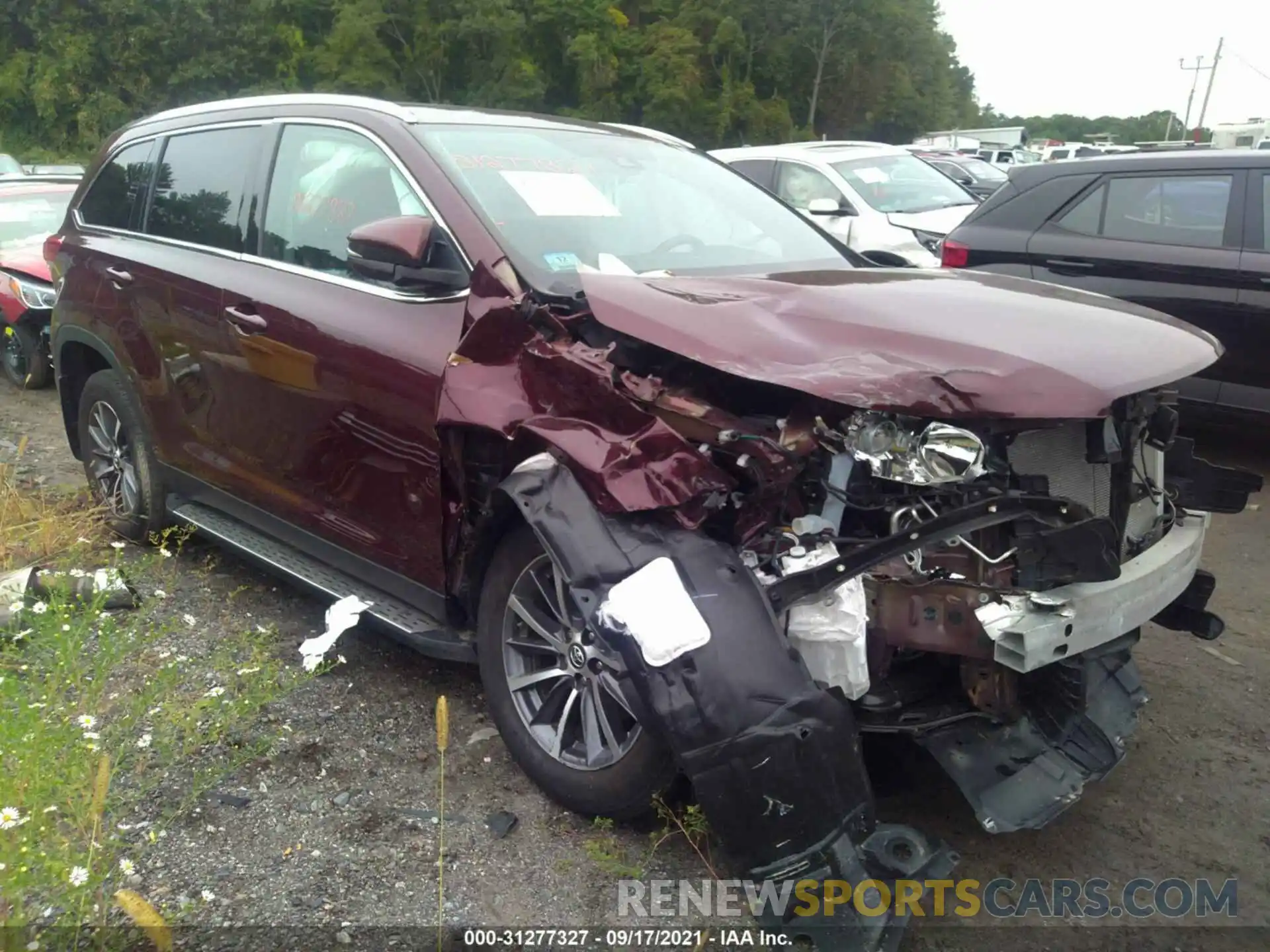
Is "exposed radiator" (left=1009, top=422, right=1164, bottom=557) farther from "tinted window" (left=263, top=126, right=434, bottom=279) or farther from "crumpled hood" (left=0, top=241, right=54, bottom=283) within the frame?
"crumpled hood" (left=0, top=241, right=54, bottom=283)

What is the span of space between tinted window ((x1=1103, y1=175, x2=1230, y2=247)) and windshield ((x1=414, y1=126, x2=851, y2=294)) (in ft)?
9.33

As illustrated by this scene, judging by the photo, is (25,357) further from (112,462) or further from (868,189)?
(868,189)

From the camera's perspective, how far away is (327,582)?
3.56 meters

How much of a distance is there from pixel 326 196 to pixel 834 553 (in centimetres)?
223

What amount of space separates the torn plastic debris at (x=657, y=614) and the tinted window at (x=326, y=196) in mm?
1484

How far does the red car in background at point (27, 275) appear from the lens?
27.0 feet

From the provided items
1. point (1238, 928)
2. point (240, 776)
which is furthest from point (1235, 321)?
point (240, 776)

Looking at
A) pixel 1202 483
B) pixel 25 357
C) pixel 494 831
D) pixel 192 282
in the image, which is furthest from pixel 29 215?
pixel 1202 483

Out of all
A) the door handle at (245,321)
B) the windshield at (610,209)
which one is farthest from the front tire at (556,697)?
the door handle at (245,321)

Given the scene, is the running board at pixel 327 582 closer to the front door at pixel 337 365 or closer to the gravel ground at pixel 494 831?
the front door at pixel 337 365

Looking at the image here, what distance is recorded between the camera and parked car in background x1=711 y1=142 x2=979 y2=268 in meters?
9.27

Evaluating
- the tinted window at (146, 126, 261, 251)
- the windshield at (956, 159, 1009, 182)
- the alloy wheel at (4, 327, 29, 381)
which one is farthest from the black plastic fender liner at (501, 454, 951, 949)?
the windshield at (956, 159, 1009, 182)

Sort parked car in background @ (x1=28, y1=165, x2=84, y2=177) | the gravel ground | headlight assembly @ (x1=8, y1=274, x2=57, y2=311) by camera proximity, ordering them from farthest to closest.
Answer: parked car in background @ (x1=28, y1=165, x2=84, y2=177) < headlight assembly @ (x1=8, y1=274, x2=57, y2=311) < the gravel ground

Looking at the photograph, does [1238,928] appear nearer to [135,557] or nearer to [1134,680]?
[1134,680]
